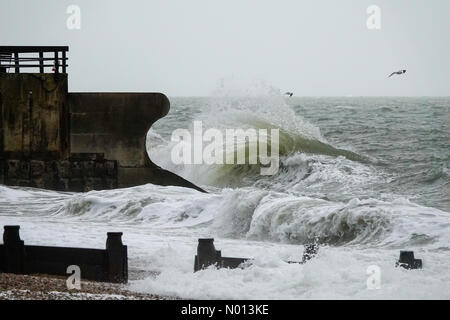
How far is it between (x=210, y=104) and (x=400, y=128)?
13371mm

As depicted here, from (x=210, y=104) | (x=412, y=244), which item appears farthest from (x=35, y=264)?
(x=210, y=104)

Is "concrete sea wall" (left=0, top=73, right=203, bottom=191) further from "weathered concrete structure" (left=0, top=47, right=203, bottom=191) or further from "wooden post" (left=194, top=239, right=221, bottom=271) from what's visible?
"wooden post" (left=194, top=239, right=221, bottom=271)

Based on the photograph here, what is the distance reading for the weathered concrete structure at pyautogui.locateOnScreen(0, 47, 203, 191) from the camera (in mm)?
18297

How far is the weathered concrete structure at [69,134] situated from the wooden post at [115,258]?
905 cm

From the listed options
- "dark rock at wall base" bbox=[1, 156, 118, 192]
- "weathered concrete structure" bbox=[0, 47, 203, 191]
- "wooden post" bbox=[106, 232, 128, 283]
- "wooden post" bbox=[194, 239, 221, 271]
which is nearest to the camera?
A: "wooden post" bbox=[194, 239, 221, 271]

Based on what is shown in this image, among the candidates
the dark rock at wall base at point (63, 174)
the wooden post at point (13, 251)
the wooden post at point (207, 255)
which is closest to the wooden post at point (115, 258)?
the wooden post at point (207, 255)

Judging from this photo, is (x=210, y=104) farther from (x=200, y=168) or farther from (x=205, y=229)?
(x=205, y=229)

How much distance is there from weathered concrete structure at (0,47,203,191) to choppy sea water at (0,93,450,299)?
1.43 ft

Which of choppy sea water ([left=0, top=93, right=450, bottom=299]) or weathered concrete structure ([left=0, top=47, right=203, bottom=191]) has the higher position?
→ weathered concrete structure ([left=0, top=47, right=203, bottom=191])

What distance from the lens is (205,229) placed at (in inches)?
612

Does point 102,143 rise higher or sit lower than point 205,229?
higher

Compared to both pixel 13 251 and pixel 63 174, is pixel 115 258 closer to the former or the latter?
pixel 13 251

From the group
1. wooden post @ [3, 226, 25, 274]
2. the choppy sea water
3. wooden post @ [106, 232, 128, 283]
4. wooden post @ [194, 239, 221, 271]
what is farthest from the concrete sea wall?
wooden post @ [194, 239, 221, 271]
